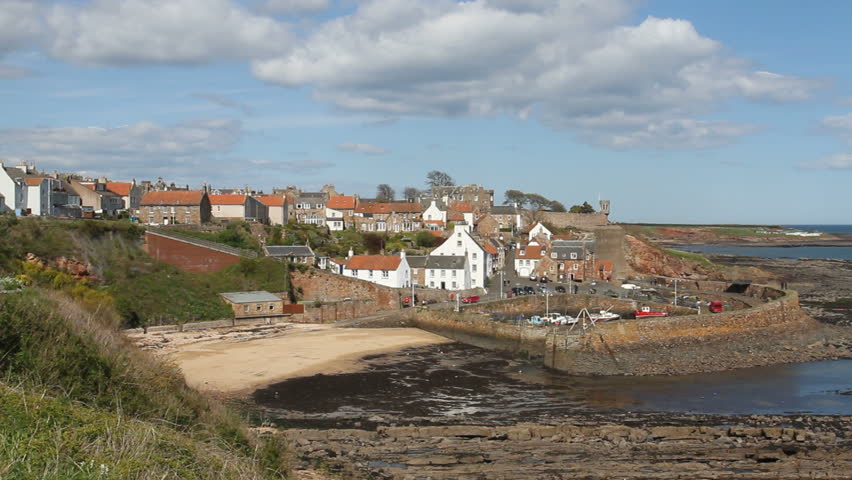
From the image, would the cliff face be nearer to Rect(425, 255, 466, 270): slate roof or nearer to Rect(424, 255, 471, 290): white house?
Rect(424, 255, 471, 290): white house

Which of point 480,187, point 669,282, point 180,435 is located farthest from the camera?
point 480,187

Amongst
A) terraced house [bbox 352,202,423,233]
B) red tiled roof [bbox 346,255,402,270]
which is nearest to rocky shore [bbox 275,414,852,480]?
red tiled roof [bbox 346,255,402,270]

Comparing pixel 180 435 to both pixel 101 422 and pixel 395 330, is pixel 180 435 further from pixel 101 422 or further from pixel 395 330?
pixel 395 330

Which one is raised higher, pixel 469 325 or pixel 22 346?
pixel 22 346

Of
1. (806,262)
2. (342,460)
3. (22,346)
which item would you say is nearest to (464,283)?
(342,460)

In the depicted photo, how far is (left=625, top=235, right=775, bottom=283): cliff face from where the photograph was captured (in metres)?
65.8

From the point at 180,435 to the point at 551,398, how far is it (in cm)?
1562

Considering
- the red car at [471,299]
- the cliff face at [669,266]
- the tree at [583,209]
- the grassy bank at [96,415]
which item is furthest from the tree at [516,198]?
the grassy bank at [96,415]

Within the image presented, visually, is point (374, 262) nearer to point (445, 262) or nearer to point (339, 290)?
point (339, 290)

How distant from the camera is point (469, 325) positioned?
36.8 meters

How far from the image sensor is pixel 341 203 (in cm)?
7606

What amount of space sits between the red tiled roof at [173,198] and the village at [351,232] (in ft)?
0.29

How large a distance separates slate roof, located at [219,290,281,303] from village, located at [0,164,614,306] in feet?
22.7

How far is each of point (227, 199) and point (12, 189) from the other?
1732 cm
